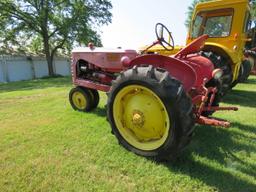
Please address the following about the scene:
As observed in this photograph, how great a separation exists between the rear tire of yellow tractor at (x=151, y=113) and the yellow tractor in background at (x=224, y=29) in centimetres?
298

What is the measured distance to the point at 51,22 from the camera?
23281 millimetres

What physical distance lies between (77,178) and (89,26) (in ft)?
73.5

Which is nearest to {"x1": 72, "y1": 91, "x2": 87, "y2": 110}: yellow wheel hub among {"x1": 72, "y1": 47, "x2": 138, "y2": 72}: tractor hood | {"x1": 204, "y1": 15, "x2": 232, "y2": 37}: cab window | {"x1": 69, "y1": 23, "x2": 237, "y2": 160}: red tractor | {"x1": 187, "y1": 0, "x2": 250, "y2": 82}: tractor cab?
{"x1": 72, "y1": 47, "x2": 138, "y2": 72}: tractor hood

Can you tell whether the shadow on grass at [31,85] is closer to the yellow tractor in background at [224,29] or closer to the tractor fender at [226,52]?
the yellow tractor in background at [224,29]

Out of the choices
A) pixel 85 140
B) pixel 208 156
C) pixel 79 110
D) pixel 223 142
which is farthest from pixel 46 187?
pixel 79 110

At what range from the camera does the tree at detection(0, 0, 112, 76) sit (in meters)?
22.1

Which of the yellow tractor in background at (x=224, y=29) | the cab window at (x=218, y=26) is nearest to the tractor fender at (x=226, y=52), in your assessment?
the yellow tractor in background at (x=224, y=29)

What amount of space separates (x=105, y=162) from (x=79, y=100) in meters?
2.51

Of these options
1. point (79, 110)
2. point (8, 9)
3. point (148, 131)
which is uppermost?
point (8, 9)

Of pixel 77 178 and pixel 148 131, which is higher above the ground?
pixel 148 131

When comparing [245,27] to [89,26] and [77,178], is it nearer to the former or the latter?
[77,178]

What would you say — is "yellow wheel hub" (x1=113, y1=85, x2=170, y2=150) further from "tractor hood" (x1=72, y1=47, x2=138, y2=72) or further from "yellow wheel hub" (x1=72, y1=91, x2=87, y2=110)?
"yellow wheel hub" (x1=72, y1=91, x2=87, y2=110)

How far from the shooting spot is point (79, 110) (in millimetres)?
5352

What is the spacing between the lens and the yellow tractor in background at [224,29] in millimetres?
6016
